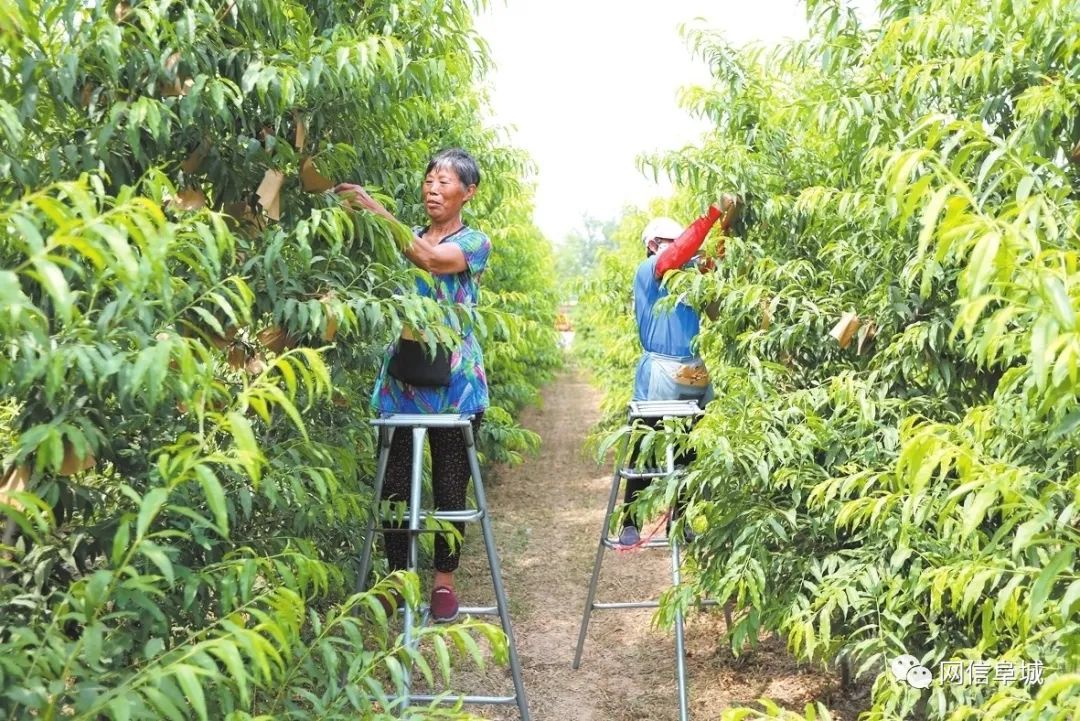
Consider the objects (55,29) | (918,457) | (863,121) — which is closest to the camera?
(918,457)

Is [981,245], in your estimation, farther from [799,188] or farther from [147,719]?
[799,188]

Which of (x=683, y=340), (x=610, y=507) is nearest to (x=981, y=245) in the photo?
(x=610, y=507)

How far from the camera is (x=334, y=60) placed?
2.69 meters

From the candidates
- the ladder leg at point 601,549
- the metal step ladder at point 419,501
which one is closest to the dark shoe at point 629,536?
the ladder leg at point 601,549

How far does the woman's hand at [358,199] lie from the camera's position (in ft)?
9.79

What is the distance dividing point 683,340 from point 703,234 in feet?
1.94

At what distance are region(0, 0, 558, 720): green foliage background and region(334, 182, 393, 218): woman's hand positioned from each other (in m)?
0.06

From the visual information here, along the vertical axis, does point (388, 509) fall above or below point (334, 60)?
below

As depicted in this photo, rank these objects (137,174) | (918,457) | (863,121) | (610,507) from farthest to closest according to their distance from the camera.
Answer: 1. (610,507)
2. (863,121)
3. (137,174)
4. (918,457)

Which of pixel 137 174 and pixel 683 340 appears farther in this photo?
pixel 683 340

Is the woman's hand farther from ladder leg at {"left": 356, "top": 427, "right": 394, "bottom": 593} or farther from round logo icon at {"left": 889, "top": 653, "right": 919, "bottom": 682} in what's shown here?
round logo icon at {"left": 889, "top": 653, "right": 919, "bottom": 682}

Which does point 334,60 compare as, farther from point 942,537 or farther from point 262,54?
point 942,537

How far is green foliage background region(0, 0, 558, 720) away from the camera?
158 cm

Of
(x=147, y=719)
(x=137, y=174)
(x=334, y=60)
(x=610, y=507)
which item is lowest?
(x=610, y=507)
